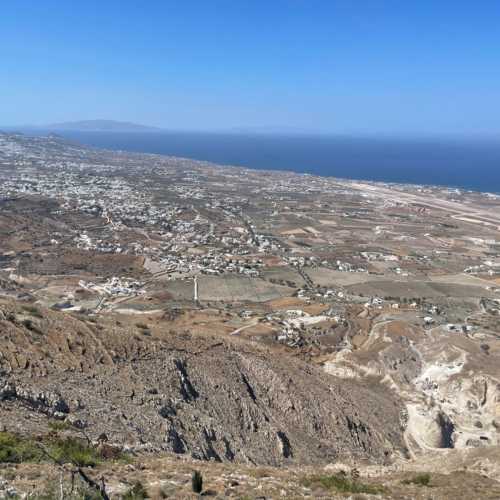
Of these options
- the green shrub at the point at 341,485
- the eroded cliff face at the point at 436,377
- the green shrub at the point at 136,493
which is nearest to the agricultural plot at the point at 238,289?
the eroded cliff face at the point at 436,377

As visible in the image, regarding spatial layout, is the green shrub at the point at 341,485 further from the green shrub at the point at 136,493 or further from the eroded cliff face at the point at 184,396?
the eroded cliff face at the point at 184,396

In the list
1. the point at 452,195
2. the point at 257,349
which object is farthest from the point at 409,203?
the point at 257,349

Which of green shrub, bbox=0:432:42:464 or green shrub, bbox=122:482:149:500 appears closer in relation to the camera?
green shrub, bbox=122:482:149:500

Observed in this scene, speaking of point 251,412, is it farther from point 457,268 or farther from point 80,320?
point 457,268

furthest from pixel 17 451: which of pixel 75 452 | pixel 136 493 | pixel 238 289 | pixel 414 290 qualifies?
pixel 414 290

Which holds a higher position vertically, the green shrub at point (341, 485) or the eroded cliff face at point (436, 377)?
the green shrub at point (341, 485)

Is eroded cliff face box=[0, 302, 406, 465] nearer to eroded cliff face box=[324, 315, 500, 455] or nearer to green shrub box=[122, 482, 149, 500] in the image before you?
eroded cliff face box=[324, 315, 500, 455]

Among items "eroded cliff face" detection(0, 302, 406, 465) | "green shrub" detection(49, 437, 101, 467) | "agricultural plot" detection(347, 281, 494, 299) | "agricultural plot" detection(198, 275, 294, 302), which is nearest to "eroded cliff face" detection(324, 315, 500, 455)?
"eroded cliff face" detection(0, 302, 406, 465)
